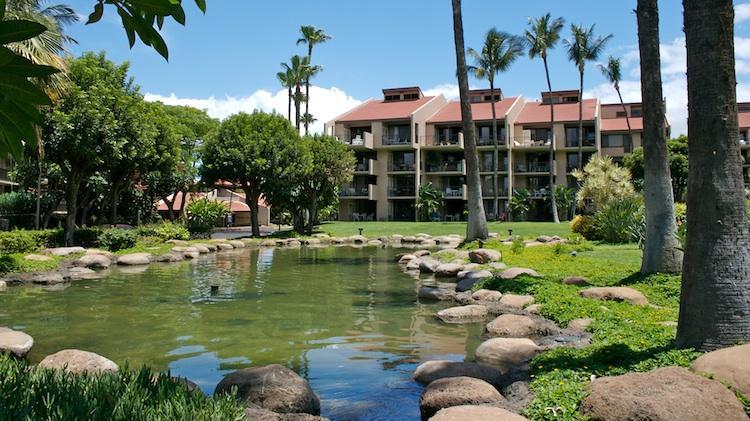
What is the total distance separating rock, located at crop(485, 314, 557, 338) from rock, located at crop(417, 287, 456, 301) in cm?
356

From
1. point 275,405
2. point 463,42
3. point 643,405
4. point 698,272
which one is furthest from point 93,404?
point 463,42

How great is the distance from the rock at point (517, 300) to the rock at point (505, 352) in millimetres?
3057

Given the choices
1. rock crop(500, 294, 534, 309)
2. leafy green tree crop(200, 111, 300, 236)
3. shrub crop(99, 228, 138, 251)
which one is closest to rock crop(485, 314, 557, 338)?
rock crop(500, 294, 534, 309)

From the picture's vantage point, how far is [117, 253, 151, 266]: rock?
21.3m

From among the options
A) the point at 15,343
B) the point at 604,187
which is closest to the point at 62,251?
the point at 15,343

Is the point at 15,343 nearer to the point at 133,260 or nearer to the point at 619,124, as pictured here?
the point at 133,260

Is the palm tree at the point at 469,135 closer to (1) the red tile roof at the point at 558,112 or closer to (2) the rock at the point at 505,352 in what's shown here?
(2) the rock at the point at 505,352

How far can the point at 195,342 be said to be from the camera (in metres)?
9.42

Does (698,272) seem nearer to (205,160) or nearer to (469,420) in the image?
(469,420)

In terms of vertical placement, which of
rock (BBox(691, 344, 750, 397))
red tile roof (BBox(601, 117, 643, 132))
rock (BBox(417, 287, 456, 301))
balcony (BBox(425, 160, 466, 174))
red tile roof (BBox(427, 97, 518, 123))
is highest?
red tile roof (BBox(427, 97, 518, 123))

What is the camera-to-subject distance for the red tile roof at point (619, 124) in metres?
57.7

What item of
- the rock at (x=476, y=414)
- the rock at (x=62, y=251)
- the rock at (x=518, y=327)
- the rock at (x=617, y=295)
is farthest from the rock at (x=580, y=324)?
the rock at (x=62, y=251)

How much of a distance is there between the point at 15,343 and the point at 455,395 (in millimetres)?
6067

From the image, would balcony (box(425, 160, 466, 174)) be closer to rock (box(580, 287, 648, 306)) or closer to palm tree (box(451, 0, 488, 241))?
palm tree (box(451, 0, 488, 241))
